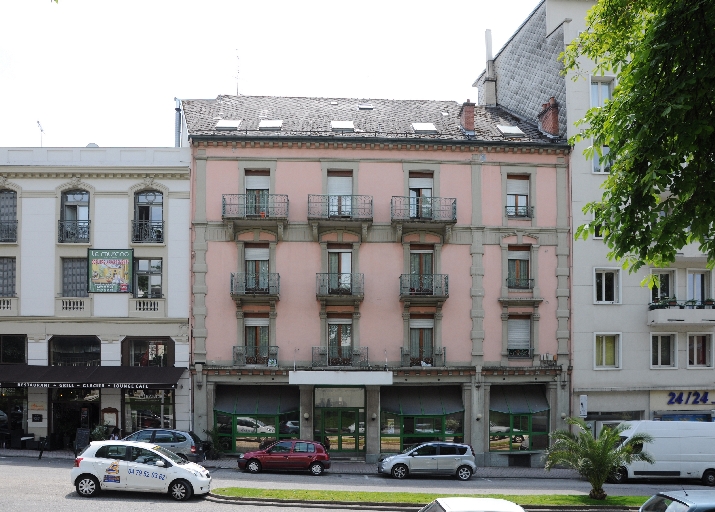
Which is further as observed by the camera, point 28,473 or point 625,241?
point 28,473

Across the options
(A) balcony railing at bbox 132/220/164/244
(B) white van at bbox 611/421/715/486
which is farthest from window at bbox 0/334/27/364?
(B) white van at bbox 611/421/715/486

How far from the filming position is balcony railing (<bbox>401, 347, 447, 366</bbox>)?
32.8 meters

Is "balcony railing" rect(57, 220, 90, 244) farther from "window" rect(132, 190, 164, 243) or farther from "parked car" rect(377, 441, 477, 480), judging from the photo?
"parked car" rect(377, 441, 477, 480)

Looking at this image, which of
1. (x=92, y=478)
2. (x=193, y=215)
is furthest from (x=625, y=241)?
(x=193, y=215)

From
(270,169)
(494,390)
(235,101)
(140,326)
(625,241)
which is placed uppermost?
(235,101)

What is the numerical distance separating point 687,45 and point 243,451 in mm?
24587

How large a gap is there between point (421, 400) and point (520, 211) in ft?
31.3

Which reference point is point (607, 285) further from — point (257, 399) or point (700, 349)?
point (257, 399)

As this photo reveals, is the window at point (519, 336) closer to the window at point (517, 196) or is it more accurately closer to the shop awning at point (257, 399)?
the window at point (517, 196)

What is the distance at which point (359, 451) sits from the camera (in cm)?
3250

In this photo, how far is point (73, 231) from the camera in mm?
32625

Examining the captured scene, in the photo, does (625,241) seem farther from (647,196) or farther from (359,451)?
(359,451)

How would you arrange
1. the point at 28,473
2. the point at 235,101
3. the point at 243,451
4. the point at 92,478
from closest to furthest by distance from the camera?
1. the point at 92,478
2. the point at 28,473
3. the point at 243,451
4. the point at 235,101

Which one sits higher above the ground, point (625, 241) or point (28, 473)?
point (625, 241)
